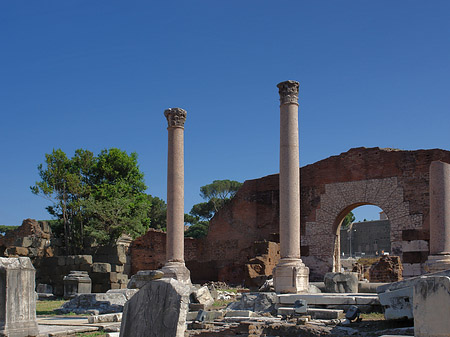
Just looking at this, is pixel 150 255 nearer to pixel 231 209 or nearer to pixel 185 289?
pixel 231 209

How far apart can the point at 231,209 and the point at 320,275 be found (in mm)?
5661

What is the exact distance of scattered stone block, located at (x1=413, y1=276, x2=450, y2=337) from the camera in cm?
549

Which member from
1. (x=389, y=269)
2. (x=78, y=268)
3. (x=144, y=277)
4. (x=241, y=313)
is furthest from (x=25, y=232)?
(x=241, y=313)

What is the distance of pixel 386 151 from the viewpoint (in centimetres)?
2222

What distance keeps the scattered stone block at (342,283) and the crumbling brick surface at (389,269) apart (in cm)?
800

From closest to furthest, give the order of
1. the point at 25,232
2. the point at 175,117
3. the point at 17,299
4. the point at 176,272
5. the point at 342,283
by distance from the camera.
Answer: the point at 17,299 < the point at 342,283 < the point at 176,272 < the point at 175,117 < the point at 25,232

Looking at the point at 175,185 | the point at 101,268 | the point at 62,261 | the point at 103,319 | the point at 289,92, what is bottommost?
the point at 103,319

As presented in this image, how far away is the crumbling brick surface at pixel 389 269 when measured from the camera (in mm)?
20328

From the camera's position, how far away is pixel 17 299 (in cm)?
811

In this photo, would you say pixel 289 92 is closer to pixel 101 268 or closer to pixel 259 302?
pixel 259 302

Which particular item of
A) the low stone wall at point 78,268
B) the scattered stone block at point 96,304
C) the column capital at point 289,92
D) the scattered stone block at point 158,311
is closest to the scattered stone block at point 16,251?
the low stone wall at point 78,268

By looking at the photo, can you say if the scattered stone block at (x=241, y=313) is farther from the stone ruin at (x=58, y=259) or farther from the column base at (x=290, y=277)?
the stone ruin at (x=58, y=259)

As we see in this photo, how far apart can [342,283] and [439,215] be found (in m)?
3.15

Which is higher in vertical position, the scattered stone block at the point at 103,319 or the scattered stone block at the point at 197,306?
the scattered stone block at the point at 103,319
